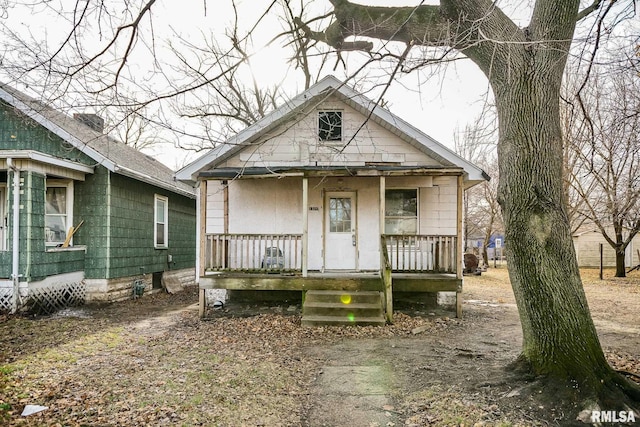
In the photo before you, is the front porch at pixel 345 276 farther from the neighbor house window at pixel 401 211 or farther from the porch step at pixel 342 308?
the neighbor house window at pixel 401 211

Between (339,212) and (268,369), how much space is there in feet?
18.9

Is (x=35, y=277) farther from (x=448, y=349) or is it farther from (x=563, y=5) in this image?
(x=563, y=5)

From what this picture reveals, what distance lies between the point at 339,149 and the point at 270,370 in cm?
626

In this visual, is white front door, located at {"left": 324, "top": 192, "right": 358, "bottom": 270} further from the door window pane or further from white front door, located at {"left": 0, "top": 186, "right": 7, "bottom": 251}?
white front door, located at {"left": 0, "top": 186, "right": 7, "bottom": 251}

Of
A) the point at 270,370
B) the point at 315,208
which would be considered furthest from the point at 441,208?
the point at 270,370

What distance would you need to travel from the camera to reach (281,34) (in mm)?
4914

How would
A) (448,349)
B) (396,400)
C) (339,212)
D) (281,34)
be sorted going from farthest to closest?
(339,212)
(448,349)
(281,34)
(396,400)

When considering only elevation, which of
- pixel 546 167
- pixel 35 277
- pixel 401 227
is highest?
pixel 546 167

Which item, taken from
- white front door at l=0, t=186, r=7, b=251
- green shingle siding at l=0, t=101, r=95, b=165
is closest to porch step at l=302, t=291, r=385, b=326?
green shingle siding at l=0, t=101, r=95, b=165

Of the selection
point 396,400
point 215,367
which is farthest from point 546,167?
point 215,367

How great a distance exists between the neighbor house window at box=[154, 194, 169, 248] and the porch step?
7.19 meters

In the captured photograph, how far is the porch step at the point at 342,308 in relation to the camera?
27.2ft

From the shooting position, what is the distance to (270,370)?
561cm

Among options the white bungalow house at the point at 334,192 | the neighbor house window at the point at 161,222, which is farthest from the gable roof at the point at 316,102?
the neighbor house window at the point at 161,222
